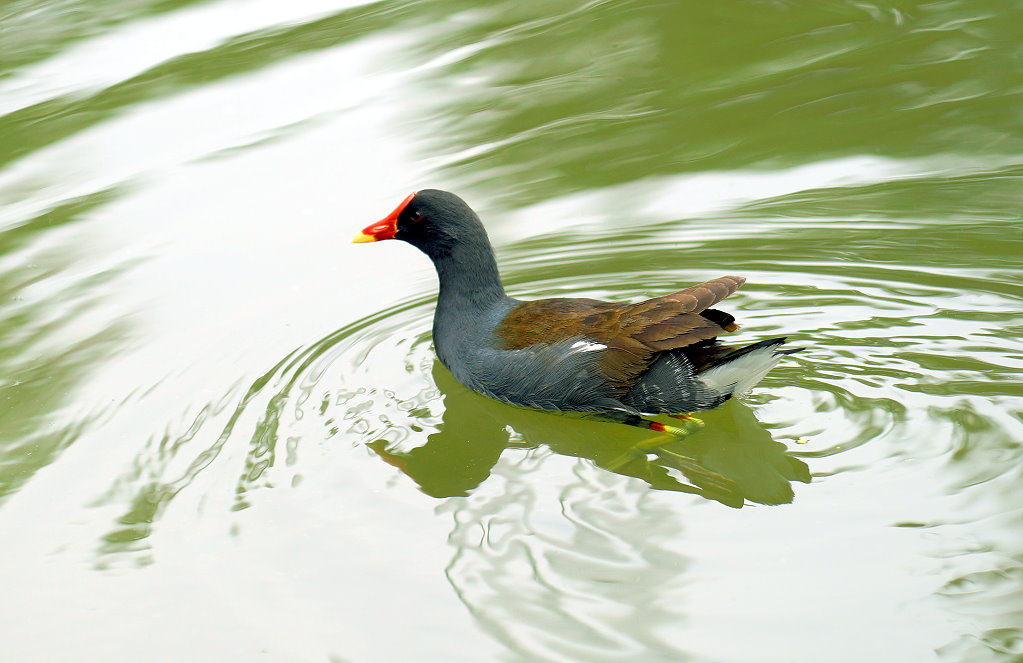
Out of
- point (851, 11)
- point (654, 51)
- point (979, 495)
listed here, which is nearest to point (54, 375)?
point (979, 495)

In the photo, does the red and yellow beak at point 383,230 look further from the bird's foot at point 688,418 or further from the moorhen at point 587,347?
the bird's foot at point 688,418

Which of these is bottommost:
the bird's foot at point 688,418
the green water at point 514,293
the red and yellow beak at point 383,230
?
the bird's foot at point 688,418

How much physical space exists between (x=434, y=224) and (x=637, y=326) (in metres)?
1.11

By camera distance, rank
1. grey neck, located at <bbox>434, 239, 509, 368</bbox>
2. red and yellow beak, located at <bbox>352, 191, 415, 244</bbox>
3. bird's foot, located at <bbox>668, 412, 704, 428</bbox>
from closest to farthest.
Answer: bird's foot, located at <bbox>668, 412, 704, 428</bbox>, grey neck, located at <bbox>434, 239, 509, 368</bbox>, red and yellow beak, located at <bbox>352, 191, 415, 244</bbox>

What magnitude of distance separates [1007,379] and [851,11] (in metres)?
4.02

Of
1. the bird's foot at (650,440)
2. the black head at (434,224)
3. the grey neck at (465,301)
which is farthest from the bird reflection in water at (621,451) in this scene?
the black head at (434,224)

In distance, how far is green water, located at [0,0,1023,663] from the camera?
11.3 ft

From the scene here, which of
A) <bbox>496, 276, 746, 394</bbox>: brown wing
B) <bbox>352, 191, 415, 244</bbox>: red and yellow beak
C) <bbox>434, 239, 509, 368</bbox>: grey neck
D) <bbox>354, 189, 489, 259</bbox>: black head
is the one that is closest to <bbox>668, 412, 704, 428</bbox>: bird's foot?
<bbox>496, 276, 746, 394</bbox>: brown wing

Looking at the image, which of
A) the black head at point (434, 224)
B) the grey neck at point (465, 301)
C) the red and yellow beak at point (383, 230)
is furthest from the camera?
the red and yellow beak at point (383, 230)

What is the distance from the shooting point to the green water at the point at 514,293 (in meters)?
3.44

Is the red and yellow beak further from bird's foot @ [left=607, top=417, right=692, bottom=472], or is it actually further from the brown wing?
bird's foot @ [left=607, top=417, right=692, bottom=472]

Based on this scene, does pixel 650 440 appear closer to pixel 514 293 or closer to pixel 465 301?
pixel 465 301

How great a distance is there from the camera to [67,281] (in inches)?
229

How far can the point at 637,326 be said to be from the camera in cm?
443
